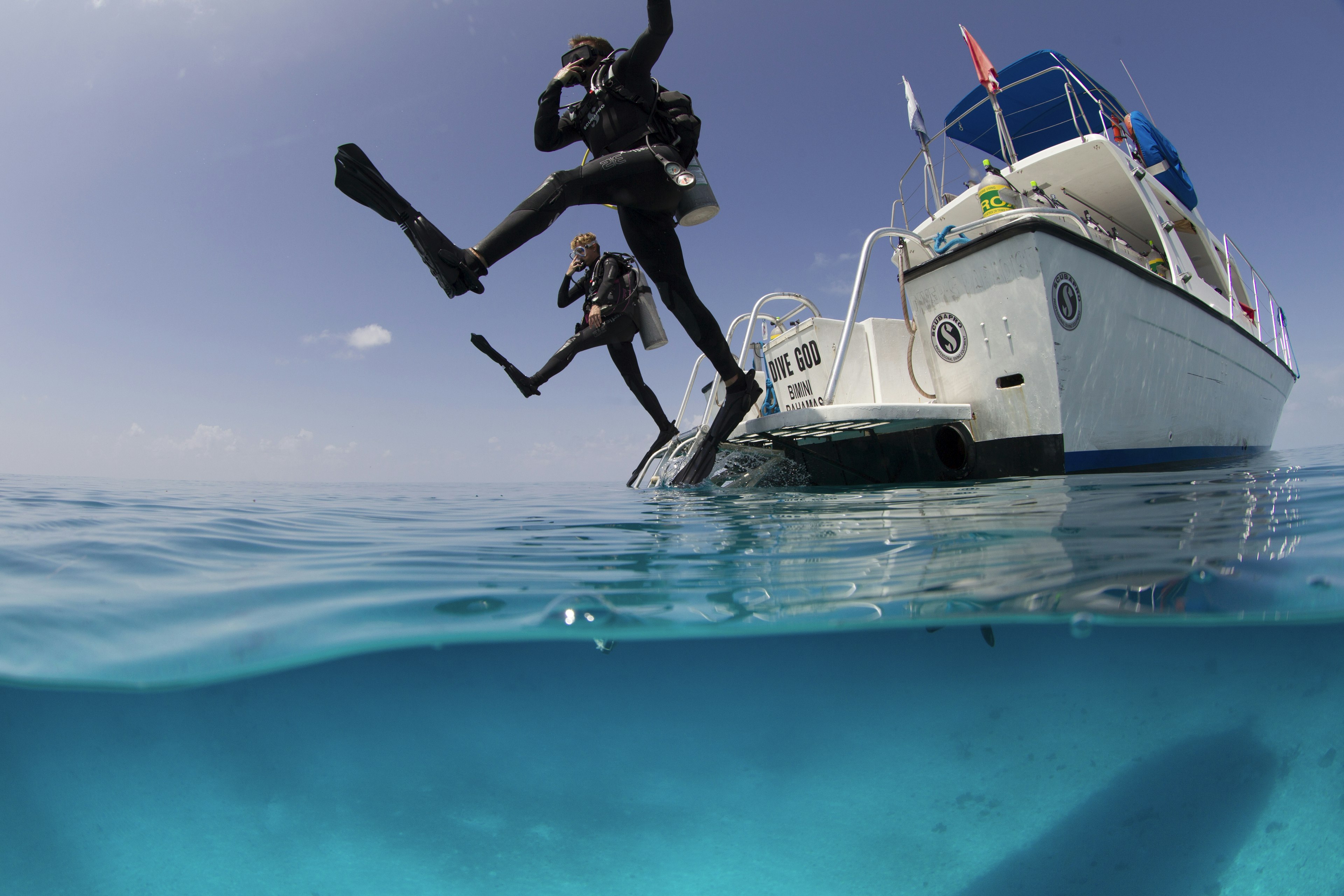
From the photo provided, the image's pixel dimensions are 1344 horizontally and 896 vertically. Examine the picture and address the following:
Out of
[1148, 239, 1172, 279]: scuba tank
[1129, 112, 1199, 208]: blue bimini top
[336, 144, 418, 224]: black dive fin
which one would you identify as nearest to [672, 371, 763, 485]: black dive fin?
[336, 144, 418, 224]: black dive fin

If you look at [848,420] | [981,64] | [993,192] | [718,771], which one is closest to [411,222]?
[718,771]

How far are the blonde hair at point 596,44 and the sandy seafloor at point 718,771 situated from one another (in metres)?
2.67

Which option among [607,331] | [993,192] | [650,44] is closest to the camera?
[650,44]

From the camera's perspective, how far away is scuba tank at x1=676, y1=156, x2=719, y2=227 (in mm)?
2891

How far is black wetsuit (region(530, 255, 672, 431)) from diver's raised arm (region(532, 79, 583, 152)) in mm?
1872

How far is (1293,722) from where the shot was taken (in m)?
1.80

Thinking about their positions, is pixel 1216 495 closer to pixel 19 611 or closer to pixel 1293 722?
pixel 1293 722

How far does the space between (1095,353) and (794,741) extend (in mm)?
4232

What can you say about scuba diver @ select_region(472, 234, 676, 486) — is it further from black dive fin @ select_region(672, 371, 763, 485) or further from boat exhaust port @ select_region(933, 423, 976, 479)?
boat exhaust port @ select_region(933, 423, 976, 479)

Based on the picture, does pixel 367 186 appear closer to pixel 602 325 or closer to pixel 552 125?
pixel 552 125

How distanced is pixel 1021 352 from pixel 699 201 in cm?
280

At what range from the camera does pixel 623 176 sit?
104 inches

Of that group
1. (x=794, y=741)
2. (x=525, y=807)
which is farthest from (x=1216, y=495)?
(x=525, y=807)

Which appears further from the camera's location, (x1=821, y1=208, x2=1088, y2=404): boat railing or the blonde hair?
(x1=821, y1=208, x2=1088, y2=404): boat railing
